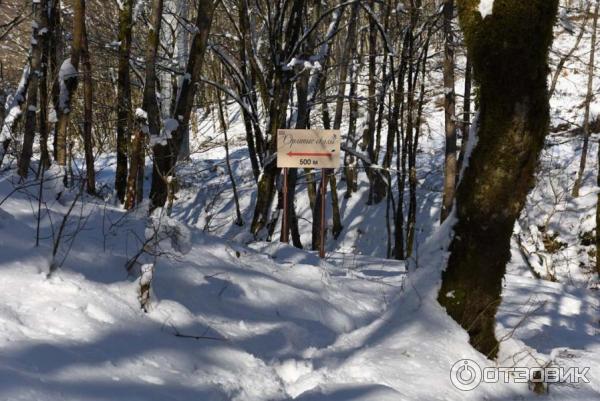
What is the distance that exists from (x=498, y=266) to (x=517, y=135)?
0.82 meters

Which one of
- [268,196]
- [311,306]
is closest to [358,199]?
[268,196]

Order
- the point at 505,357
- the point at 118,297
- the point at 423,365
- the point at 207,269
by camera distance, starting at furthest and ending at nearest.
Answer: the point at 207,269, the point at 505,357, the point at 423,365, the point at 118,297

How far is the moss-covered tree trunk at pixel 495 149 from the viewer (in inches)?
121

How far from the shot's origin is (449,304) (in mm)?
3422

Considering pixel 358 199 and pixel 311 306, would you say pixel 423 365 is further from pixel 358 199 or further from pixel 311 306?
pixel 358 199

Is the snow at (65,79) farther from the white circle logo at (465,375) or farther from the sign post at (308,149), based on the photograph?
the white circle logo at (465,375)

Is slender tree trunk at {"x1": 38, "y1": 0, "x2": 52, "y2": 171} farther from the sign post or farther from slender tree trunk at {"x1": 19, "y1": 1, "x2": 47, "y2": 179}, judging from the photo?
the sign post

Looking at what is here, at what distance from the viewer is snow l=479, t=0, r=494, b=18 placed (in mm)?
3143

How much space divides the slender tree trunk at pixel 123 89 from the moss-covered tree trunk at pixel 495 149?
4277mm

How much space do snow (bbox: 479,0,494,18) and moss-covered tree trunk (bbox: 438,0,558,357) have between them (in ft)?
0.10

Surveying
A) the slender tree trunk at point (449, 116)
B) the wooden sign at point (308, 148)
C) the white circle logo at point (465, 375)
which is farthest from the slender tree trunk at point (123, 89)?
the slender tree trunk at point (449, 116)

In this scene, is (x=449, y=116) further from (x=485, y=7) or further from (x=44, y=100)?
(x=44, y=100)

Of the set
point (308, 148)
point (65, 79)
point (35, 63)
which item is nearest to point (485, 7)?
point (308, 148)

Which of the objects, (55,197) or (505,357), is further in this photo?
(55,197)
